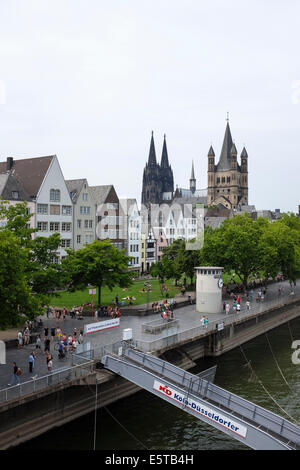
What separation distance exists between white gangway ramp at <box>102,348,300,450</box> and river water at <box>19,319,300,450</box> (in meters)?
2.64

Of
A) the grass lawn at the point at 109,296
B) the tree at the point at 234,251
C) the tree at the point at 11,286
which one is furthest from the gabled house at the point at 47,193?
the tree at the point at 11,286

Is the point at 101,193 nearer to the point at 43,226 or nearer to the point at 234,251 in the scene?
the point at 43,226

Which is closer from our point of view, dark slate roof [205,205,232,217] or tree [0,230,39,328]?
tree [0,230,39,328]

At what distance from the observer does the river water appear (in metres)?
23.2

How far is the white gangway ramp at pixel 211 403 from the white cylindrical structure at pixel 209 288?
20926 mm

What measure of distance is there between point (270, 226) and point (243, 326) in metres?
34.1

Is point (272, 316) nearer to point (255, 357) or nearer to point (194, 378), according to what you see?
point (255, 357)

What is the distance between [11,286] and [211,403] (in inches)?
435

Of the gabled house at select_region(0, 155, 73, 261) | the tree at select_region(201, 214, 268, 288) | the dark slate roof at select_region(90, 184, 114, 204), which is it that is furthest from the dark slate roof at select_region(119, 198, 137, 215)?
the tree at select_region(201, 214, 268, 288)

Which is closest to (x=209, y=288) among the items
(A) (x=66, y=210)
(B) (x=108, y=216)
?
(A) (x=66, y=210)

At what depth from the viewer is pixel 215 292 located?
47156mm

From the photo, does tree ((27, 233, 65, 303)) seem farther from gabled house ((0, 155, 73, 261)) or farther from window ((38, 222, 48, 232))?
window ((38, 222, 48, 232))

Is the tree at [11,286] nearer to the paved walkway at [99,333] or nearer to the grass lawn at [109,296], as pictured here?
the paved walkway at [99,333]

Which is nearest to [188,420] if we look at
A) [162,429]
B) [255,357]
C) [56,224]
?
[162,429]
